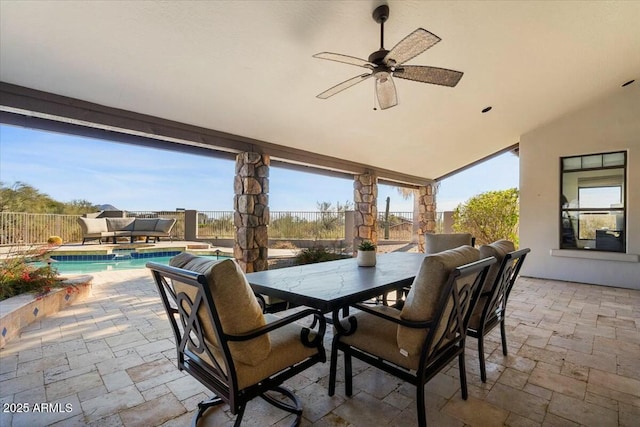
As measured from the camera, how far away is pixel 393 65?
242 centimetres

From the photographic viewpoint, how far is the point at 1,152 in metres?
9.10

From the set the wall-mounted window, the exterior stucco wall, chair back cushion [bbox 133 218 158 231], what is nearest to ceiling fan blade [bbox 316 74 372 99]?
the exterior stucco wall

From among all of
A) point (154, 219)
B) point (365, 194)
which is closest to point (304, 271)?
point (365, 194)

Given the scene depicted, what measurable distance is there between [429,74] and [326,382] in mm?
2582

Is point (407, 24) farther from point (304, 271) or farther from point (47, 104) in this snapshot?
point (47, 104)

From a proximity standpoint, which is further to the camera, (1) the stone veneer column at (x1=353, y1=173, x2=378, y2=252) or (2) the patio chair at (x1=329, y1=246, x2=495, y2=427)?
(1) the stone veneer column at (x1=353, y1=173, x2=378, y2=252)

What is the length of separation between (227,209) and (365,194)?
16.5 feet

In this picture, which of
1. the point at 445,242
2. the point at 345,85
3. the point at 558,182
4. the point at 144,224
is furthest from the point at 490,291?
the point at 144,224

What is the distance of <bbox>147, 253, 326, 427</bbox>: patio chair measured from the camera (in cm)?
128

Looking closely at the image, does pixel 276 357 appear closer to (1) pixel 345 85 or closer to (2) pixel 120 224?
(1) pixel 345 85

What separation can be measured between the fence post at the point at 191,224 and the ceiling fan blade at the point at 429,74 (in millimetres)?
8817

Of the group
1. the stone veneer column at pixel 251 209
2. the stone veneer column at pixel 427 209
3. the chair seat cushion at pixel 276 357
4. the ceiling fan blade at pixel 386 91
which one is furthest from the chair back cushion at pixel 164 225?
the chair seat cushion at pixel 276 357

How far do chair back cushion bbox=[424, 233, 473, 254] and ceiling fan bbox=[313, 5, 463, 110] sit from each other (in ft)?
5.92

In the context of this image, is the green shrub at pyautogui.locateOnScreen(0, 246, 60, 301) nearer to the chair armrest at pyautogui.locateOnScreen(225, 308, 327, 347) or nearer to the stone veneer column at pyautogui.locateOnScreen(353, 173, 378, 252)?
the chair armrest at pyautogui.locateOnScreen(225, 308, 327, 347)
